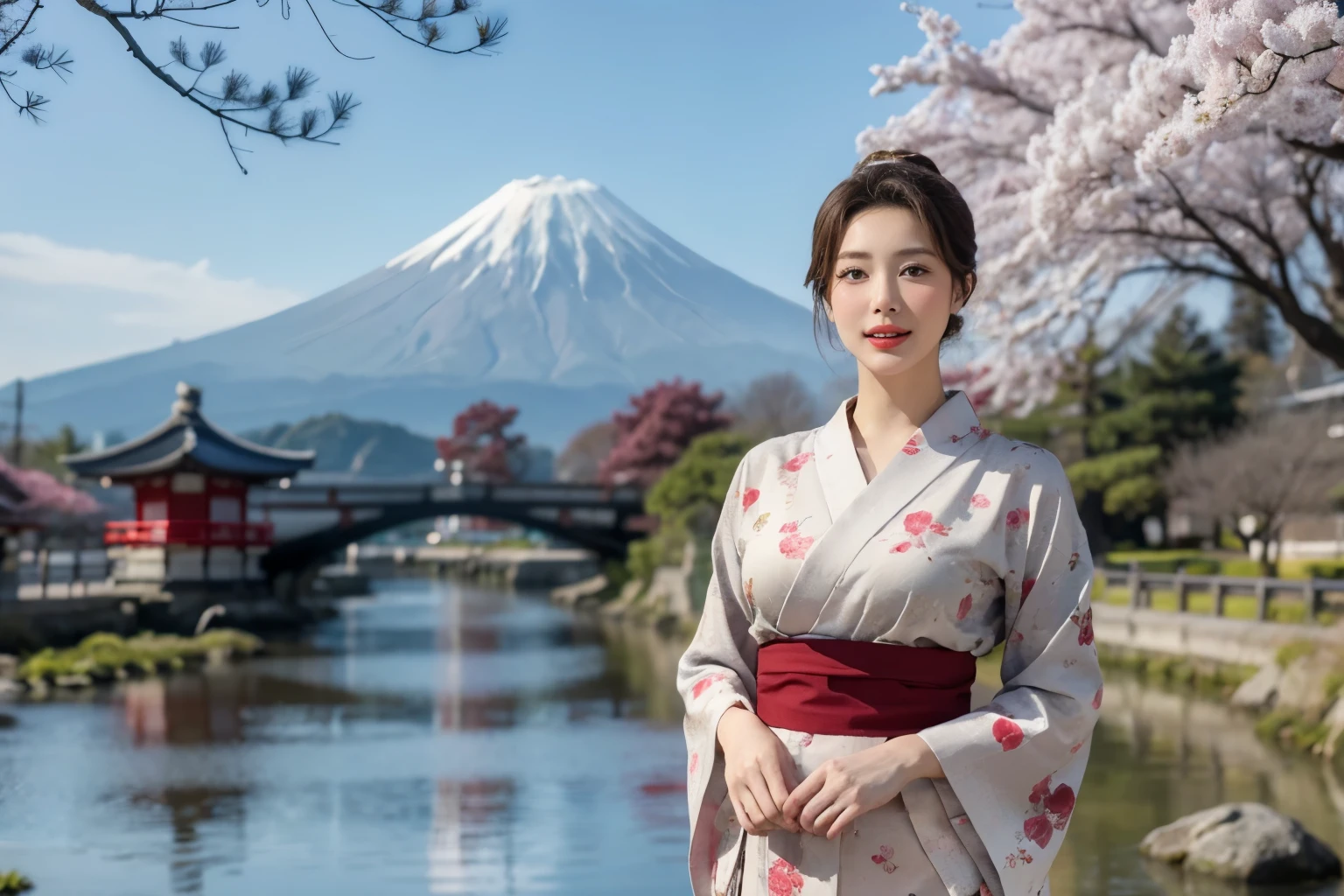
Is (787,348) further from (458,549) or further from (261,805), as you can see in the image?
(458,549)

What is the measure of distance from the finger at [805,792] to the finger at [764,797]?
20mm

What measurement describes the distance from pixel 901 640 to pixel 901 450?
10.1 inches

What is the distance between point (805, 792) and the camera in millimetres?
1551

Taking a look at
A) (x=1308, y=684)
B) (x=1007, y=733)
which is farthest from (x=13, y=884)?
(x=1308, y=684)

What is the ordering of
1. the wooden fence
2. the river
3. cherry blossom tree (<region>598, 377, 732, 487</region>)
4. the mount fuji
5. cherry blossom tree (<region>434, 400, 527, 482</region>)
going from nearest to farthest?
1. the mount fuji
2. the river
3. the wooden fence
4. cherry blossom tree (<region>598, 377, 732, 487</region>)
5. cherry blossom tree (<region>434, 400, 527, 482</region>)

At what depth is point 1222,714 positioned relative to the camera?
9.95 meters

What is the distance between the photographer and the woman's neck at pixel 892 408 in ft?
5.81

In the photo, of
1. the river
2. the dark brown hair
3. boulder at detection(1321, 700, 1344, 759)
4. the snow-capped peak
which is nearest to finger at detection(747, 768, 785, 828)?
the dark brown hair

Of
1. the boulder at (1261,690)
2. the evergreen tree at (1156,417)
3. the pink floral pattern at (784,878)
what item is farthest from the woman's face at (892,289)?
the evergreen tree at (1156,417)

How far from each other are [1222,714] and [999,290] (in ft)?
12.9

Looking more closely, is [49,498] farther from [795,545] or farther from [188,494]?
[795,545]

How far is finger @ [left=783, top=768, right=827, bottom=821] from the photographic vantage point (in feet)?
5.08

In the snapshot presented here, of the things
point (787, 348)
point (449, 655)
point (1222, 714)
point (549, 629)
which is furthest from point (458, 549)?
point (787, 348)

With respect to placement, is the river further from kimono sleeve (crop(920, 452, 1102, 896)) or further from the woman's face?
the woman's face
